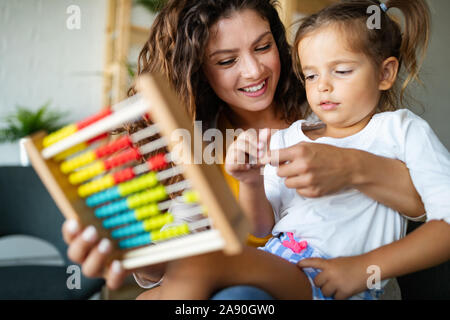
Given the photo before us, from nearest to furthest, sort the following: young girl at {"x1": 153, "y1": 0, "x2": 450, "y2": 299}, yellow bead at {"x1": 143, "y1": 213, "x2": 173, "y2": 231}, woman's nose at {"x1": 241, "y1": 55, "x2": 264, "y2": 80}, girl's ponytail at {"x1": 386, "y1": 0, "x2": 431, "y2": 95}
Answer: yellow bead at {"x1": 143, "y1": 213, "x2": 173, "y2": 231}, young girl at {"x1": 153, "y1": 0, "x2": 450, "y2": 299}, girl's ponytail at {"x1": 386, "y1": 0, "x2": 431, "y2": 95}, woman's nose at {"x1": 241, "y1": 55, "x2": 264, "y2": 80}

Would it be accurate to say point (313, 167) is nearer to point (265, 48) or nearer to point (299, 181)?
point (299, 181)

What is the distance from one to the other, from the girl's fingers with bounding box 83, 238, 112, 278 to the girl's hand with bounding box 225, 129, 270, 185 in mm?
308

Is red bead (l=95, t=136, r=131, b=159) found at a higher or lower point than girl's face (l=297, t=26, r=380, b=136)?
lower

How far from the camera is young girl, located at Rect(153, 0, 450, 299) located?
2.72 ft

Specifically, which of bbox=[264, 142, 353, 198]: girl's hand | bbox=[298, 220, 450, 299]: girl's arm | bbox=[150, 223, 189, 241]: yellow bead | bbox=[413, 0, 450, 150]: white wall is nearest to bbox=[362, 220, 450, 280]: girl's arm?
bbox=[298, 220, 450, 299]: girl's arm

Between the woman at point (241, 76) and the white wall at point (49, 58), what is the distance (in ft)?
5.62

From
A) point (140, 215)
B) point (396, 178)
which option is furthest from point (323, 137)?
point (140, 215)

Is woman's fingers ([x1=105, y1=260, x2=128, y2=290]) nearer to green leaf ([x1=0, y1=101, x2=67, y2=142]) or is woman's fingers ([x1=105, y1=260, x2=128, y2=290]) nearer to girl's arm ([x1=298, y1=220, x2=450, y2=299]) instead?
girl's arm ([x1=298, y1=220, x2=450, y2=299])

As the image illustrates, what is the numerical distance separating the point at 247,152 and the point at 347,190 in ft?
1.18

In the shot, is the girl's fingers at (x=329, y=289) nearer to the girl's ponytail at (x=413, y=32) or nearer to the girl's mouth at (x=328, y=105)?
the girl's mouth at (x=328, y=105)

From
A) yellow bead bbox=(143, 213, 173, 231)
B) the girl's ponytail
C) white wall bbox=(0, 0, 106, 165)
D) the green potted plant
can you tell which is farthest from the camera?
white wall bbox=(0, 0, 106, 165)

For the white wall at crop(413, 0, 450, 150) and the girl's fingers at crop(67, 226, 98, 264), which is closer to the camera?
the girl's fingers at crop(67, 226, 98, 264)

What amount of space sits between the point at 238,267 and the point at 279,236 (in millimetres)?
373

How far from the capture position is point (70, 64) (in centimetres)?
300
